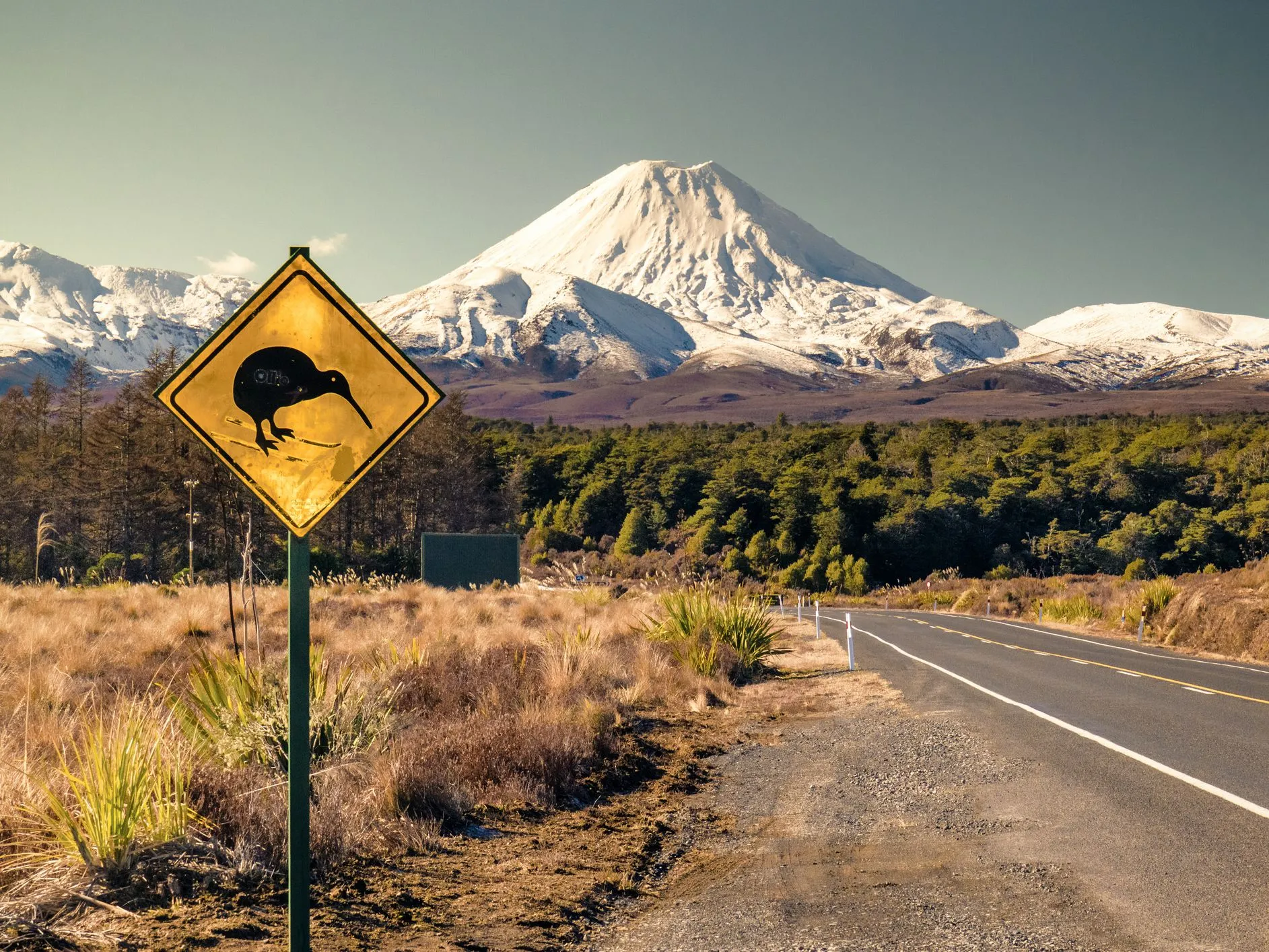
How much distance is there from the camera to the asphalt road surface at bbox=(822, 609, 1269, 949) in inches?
191

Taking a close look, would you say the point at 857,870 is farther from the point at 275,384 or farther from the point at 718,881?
the point at 275,384

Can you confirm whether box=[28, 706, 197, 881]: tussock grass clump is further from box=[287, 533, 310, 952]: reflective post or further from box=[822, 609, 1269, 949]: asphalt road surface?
box=[822, 609, 1269, 949]: asphalt road surface

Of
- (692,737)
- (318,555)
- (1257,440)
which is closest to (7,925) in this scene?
(692,737)

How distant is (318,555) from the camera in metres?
38.6

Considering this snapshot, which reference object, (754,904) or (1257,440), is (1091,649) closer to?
(754,904)

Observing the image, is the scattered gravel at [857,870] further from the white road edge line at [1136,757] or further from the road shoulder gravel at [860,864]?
the white road edge line at [1136,757]

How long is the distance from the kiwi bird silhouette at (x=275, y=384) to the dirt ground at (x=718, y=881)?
7.81 ft

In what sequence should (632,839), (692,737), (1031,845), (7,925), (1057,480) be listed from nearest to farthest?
(7,925) < (1031,845) < (632,839) < (692,737) < (1057,480)

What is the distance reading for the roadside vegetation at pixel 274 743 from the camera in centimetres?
498

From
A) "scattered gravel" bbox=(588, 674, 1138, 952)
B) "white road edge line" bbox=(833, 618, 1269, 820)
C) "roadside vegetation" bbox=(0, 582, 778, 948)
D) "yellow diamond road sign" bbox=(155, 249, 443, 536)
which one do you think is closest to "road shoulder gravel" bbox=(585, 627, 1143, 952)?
"scattered gravel" bbox=(588, 674, 1138, 952)

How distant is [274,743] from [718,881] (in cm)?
359

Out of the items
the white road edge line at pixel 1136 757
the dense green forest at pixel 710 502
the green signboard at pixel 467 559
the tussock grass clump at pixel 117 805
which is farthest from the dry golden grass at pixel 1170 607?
the tussock grass clump at pixel 117 805

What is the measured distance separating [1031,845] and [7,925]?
538 cm

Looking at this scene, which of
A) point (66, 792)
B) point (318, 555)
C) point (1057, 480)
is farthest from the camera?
point (1057, 480)
